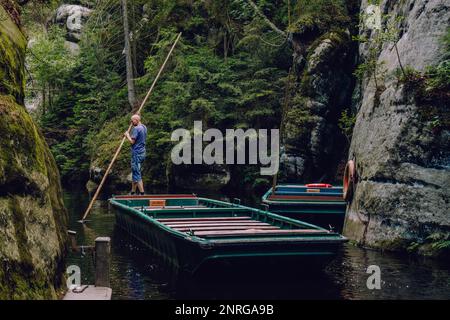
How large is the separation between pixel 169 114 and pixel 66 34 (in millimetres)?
17158

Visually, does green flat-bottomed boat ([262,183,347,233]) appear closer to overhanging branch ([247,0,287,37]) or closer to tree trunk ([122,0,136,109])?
overhanging branch ([247,0,287,37])

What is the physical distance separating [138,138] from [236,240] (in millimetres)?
7513

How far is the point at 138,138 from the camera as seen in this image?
15.6m

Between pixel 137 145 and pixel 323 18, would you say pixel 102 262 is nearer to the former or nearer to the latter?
pixel 137 145

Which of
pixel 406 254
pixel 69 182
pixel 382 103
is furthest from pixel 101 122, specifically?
pixel 406 254

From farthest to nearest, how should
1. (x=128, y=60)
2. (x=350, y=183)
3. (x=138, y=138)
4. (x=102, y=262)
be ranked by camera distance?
(x=128, y=60) < (x=138, y=138) < (x=350, y=183) < (x=102, y=262)

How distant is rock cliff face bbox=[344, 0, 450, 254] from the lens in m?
11.4

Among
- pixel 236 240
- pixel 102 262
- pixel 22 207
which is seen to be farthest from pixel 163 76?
pixel 22 207

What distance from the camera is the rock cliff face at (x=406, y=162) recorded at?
447 inches

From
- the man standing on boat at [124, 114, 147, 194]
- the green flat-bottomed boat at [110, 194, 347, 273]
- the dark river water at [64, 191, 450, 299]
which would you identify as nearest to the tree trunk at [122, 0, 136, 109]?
the man standing on boat at [124, 114, 147, 194]

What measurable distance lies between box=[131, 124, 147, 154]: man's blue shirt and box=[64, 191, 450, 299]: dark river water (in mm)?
4653

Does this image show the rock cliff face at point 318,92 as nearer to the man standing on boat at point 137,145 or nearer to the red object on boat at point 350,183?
the man standing on boat at point 137,145

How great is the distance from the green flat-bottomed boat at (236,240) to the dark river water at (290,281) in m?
0.26

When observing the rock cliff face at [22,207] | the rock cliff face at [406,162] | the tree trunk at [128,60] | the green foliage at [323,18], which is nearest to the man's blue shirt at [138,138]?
the rock cliff face at [406,162]
